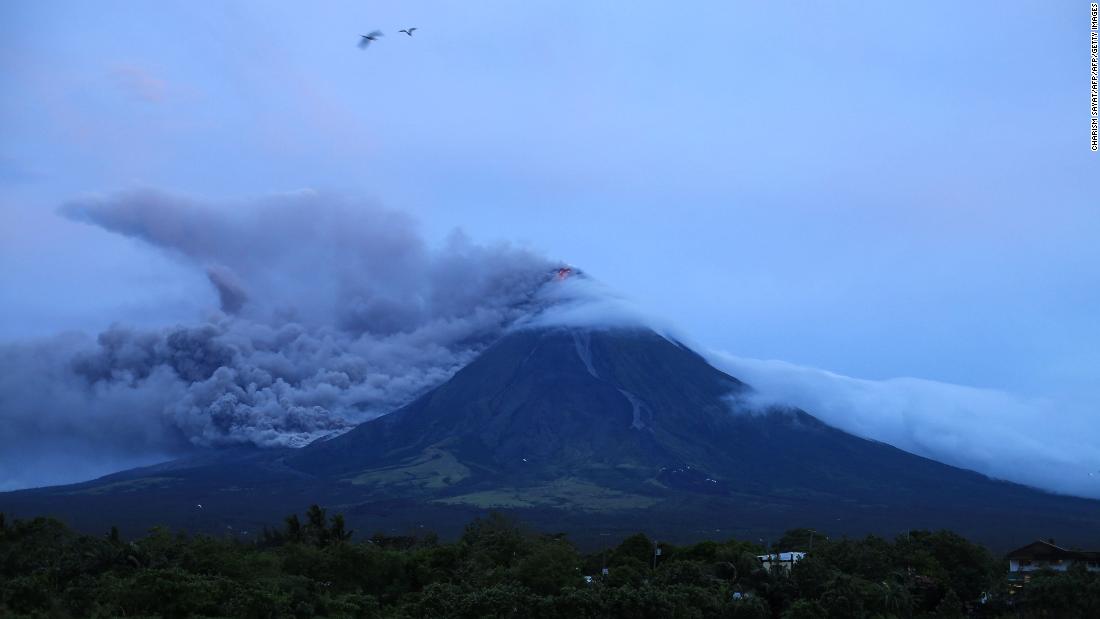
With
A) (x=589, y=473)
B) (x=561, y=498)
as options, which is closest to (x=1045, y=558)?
(x=561, y=498)

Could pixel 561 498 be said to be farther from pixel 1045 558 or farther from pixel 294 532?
pixel 1045 558

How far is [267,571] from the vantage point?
45906mm

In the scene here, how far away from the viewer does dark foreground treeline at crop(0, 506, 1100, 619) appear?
3944 cm

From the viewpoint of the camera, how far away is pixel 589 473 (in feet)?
435

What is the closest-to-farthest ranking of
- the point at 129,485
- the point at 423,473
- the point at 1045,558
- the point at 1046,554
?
the point at 1045,558 < the point at 1046,554 < the point at 129,485 < the point at 423,473

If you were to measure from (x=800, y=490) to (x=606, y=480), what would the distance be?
1994 centimetres

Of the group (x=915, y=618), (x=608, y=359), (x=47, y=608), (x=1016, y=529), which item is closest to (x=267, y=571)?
(x=47, y=608)

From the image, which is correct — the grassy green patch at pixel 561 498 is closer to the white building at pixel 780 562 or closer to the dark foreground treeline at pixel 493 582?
the white building at pixel 780 562

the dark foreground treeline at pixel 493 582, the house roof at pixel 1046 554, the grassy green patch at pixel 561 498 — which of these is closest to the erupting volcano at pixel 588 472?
the grassy green patch at pixel 561 498

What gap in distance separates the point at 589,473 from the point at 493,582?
89017 mm

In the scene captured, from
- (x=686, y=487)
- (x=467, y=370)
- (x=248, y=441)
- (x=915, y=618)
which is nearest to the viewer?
(x=915, y=618)

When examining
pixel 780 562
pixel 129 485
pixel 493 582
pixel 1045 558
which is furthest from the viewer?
pixel 129 485

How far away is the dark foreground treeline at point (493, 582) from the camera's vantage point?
39438 mm

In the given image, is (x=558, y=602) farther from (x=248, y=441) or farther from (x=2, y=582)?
(x=248, y=441)
